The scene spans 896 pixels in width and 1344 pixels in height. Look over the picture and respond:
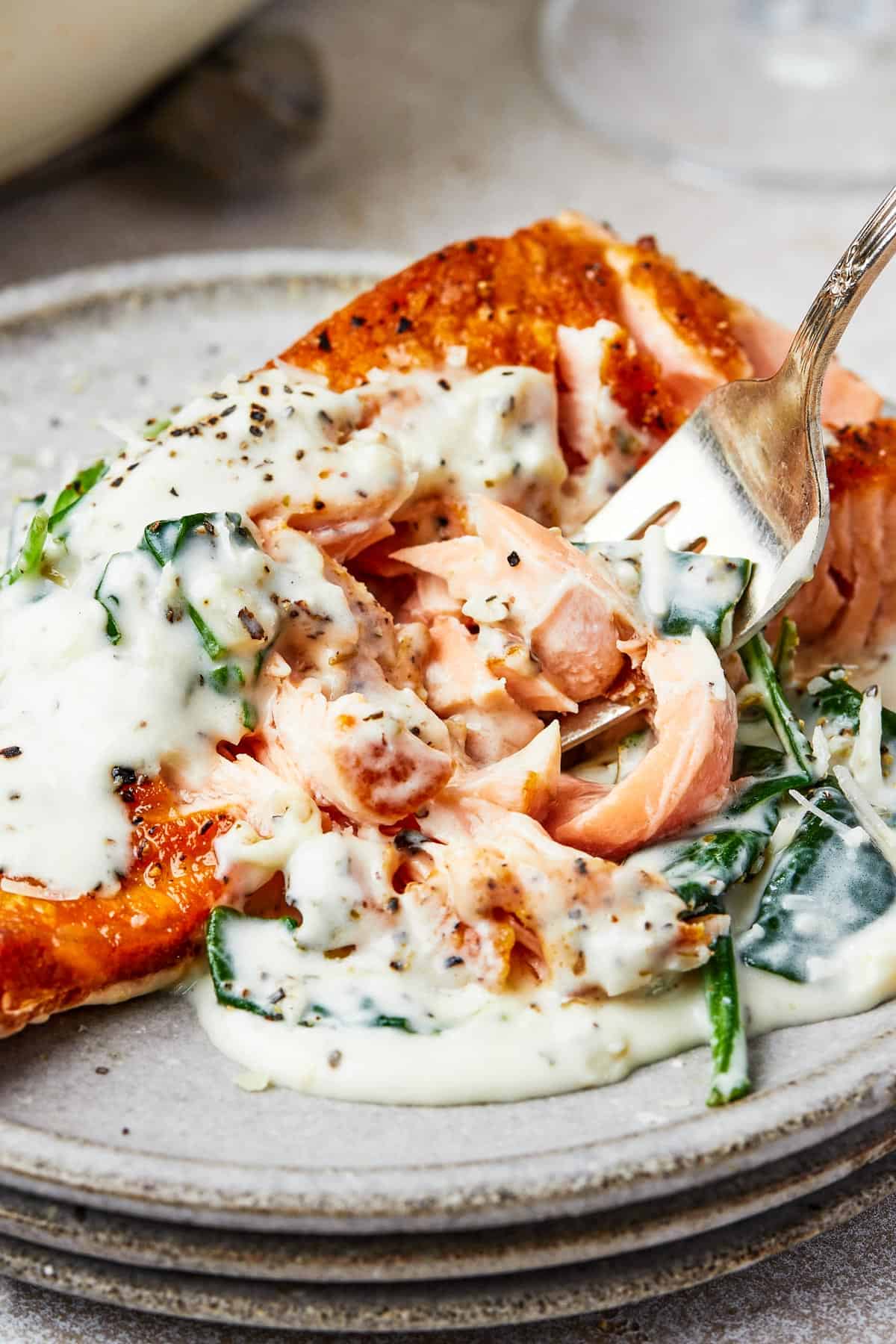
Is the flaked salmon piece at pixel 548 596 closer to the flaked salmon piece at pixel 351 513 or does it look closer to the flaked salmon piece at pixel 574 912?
the flaked salmon piece at pixel 351 513

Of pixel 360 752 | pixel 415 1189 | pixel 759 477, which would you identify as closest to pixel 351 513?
pixel 360 752

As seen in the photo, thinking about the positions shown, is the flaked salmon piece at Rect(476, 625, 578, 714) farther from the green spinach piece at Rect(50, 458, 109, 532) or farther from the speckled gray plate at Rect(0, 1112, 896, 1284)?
the speckled gray plate at Rect(0, 1112, 896, 1284)

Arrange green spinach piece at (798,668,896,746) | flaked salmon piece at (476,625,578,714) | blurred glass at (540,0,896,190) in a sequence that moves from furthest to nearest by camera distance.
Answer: blurred glass at (540,0,896,190), green spinach piece at (798,668,896,746), flaked salmon piece at (476,625,578,714)

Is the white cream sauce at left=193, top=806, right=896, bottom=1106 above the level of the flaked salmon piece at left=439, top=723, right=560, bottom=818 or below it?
below

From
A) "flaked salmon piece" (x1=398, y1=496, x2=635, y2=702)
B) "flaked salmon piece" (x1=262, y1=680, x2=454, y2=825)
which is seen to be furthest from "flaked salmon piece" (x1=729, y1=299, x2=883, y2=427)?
"flaked salmon piece" (x1=262, y1=680, x2=454, y2=825)

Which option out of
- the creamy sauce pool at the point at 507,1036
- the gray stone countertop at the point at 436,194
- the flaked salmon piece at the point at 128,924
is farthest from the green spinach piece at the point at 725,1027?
the gray stone countertop at the point at 436,194

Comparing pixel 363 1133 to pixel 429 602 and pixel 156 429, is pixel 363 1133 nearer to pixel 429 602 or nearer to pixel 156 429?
pixel 429 602
